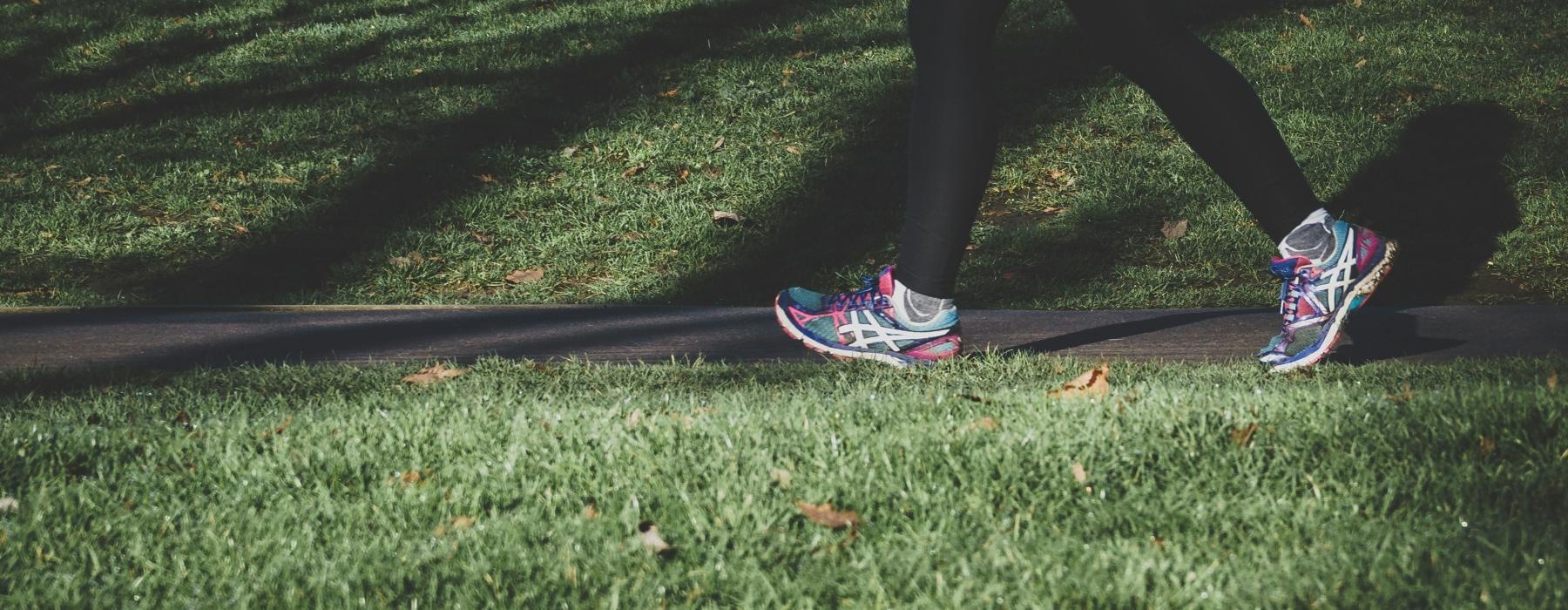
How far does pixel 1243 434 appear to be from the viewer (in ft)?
7.29

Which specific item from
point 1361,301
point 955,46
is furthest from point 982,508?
point 1361,301

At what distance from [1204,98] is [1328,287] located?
535 millimetres

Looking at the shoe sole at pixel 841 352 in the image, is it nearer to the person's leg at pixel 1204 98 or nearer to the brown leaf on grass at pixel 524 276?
the person's leg at pixel 1204 98

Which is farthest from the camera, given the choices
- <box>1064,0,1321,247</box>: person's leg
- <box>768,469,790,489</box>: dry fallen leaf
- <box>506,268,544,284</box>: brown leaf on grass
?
<box>506,268,544,284</box>: brown leaf on grass

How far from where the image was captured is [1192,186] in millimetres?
5645

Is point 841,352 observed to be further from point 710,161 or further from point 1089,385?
point 710,161

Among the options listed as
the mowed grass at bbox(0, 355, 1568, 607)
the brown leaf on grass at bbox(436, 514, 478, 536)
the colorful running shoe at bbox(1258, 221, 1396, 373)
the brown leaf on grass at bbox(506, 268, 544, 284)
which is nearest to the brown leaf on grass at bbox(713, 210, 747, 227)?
the brown leaf on grass at bbox(506, 268, 544, 284)

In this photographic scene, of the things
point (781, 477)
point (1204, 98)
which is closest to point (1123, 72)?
point (1204, 98)

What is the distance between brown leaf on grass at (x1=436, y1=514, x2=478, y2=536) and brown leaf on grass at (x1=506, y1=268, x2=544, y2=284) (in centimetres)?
337

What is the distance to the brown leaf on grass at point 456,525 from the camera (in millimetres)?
1993

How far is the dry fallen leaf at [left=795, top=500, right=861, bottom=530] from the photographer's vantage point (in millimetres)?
1975

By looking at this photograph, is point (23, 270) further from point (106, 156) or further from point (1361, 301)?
point (1361, 301)

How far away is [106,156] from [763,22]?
416 cm

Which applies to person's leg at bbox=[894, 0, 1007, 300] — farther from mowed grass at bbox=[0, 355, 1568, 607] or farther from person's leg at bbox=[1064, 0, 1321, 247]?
mowed grass at bbox=[0, 355, 1568, 607]
